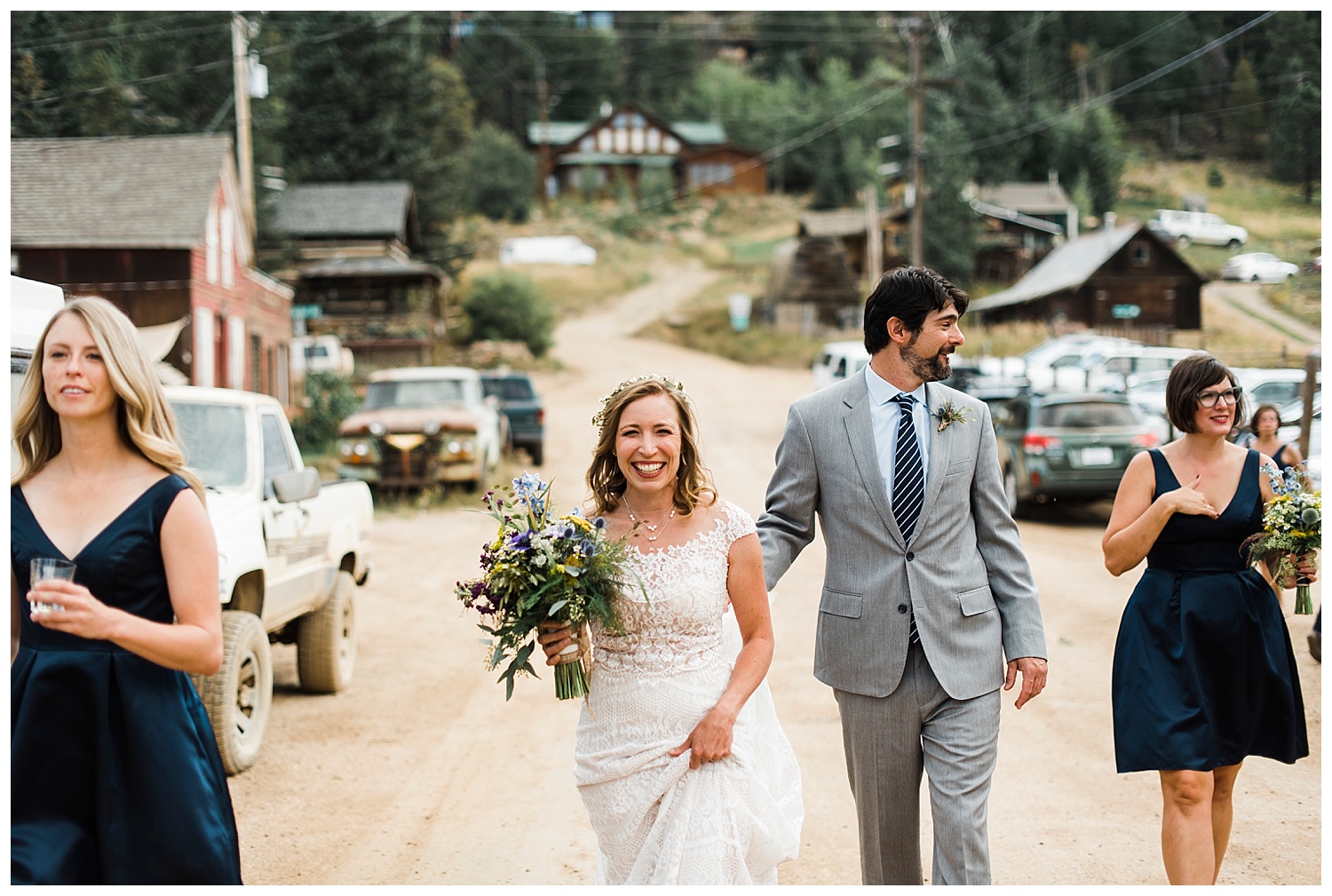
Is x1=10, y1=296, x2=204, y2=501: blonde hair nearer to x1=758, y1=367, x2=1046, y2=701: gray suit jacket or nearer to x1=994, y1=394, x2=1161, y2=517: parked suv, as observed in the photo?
x1=758, y1=367, x2=1046, y2=701: gray suit jacket

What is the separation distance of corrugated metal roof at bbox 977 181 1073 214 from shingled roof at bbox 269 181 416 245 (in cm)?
3843

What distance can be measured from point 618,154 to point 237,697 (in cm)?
9352

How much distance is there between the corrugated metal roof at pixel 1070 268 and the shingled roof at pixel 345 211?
81.0 feet

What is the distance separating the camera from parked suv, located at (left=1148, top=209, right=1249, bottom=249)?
104 feet

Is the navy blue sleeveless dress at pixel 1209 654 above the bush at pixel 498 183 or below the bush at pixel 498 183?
below

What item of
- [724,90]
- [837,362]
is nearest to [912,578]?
[837,362]

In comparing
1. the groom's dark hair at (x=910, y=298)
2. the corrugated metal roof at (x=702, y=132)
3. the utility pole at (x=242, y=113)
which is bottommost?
the groom's dark hair at (x=910, y=298)

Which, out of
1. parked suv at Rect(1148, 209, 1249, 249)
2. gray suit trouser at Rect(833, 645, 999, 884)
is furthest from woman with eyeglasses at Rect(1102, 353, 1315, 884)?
parked suv at Rect(1148, 209, 1249, 249)

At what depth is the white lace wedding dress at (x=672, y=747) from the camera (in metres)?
3.71

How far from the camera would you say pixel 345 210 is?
164 ft

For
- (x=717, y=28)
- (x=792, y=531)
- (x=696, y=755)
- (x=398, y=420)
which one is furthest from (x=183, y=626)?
(x=717, y=28)

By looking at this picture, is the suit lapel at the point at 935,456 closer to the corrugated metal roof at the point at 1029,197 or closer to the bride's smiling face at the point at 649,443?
the bride's smiling face at the point at 649,443

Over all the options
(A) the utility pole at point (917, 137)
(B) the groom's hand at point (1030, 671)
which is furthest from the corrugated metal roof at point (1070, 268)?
(B) the groom's hand at point (1030, 671)

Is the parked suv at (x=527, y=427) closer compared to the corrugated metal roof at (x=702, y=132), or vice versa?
the parked suv at (x=527, y=427)
